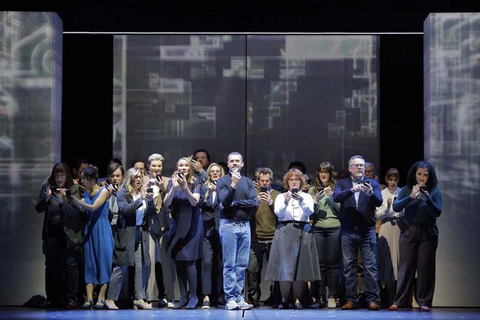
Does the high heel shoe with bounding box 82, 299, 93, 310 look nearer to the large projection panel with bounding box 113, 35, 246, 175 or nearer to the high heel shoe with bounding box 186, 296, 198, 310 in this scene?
the high heel shoe with bounding box 186, 296, 198, 310

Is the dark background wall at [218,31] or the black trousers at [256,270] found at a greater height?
the dark background wall at [218,31]

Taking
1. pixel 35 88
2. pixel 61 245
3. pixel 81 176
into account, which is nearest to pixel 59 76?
pixel 35 88

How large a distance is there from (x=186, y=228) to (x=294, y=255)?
1.17 meters

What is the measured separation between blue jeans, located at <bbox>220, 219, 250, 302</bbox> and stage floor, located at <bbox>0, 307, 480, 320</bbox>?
25cm

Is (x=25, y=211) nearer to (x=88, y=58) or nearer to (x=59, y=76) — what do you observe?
(x=59, y=76)

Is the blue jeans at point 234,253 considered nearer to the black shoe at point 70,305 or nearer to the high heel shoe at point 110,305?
the high heel shoe at point 110,305

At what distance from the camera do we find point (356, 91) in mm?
12250

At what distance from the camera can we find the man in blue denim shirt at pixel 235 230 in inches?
378

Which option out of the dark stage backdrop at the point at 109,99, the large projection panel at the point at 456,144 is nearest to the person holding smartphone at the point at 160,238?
the dark stage backdrop at the point at 109,99

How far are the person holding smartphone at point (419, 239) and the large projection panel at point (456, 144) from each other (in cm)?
51

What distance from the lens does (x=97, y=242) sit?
32.2 feet

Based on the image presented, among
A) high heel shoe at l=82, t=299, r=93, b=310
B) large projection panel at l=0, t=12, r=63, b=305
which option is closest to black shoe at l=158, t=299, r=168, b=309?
high heel shoe at l=82, t=299, r=93, b=310

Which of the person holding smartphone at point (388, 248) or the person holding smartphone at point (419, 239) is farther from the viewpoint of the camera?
the person holding smartphone at point (388, 248)

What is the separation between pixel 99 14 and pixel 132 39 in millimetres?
1630
